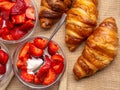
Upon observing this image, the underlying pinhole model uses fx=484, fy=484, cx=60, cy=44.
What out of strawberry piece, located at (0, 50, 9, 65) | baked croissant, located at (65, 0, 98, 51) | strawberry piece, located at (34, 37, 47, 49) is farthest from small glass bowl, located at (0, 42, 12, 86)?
baked croissant, located at (65, 0, 98, 51)

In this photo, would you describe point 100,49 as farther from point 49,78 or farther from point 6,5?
point 6,5

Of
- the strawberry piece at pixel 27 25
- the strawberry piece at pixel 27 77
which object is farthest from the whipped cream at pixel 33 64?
the strawberry piece at pixel 27 25

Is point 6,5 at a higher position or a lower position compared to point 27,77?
higher

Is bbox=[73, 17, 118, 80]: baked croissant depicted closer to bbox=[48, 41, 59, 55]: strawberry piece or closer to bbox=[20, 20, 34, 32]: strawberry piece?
bbox=[48, 41, 59, 55]: strawberry piece

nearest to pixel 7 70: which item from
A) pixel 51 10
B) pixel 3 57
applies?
pixel 3 57

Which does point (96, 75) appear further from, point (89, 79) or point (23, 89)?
point (23, 89)

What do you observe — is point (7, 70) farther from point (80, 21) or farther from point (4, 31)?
point (80, 21)
